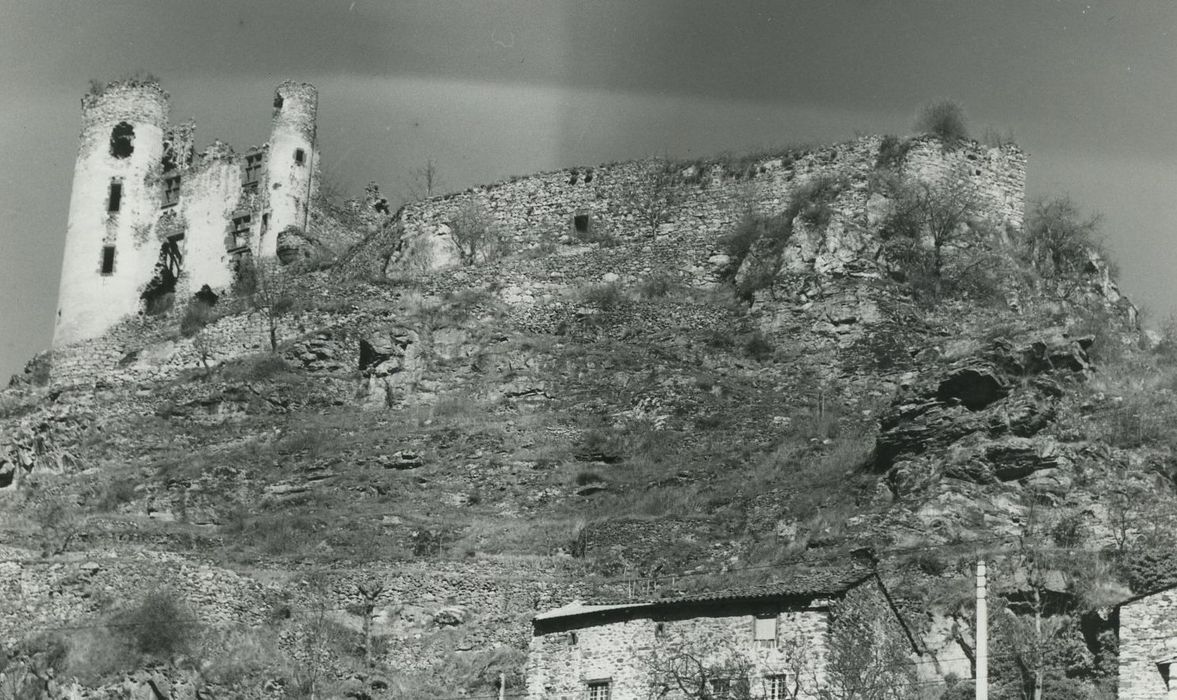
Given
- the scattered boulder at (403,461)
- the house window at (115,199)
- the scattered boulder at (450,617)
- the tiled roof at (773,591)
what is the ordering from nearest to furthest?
the tiled roof at (773,591)
the scattered boulder at (450,617)
the scattered boulder at (403,461)
the house window at (115,199)

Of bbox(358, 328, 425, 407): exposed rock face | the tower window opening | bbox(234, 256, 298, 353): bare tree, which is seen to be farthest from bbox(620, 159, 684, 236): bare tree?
the tower window opening

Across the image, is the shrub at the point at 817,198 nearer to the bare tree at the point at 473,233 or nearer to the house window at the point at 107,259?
the bare tree at the point at 473,233

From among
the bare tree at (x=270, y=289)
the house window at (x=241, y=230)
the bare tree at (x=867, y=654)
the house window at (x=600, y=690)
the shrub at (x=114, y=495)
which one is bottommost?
the house window at (x=600, y=690)

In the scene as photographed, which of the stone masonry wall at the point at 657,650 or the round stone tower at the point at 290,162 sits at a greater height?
the round stone tower at the point at 290,162

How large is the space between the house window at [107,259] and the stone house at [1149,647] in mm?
49977

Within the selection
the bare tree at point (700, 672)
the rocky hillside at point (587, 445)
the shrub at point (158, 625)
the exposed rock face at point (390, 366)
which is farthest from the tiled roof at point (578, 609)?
the exposed rock face at point (390, 366)

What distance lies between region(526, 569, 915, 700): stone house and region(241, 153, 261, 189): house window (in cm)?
3846

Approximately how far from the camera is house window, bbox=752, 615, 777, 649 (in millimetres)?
42031

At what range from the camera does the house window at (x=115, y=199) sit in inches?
3184

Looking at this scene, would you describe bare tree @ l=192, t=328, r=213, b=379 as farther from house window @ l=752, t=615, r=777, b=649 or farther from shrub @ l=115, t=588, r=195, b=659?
house window @ l=752, t=615, r=777, b=649

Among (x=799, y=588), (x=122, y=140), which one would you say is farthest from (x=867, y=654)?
(x=122, y=140)

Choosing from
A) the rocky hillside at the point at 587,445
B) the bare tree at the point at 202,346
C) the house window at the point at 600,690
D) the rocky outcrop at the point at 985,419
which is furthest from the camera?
the bare tree at the point at 202,346

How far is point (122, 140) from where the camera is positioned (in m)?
82.3

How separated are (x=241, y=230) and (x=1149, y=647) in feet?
155
